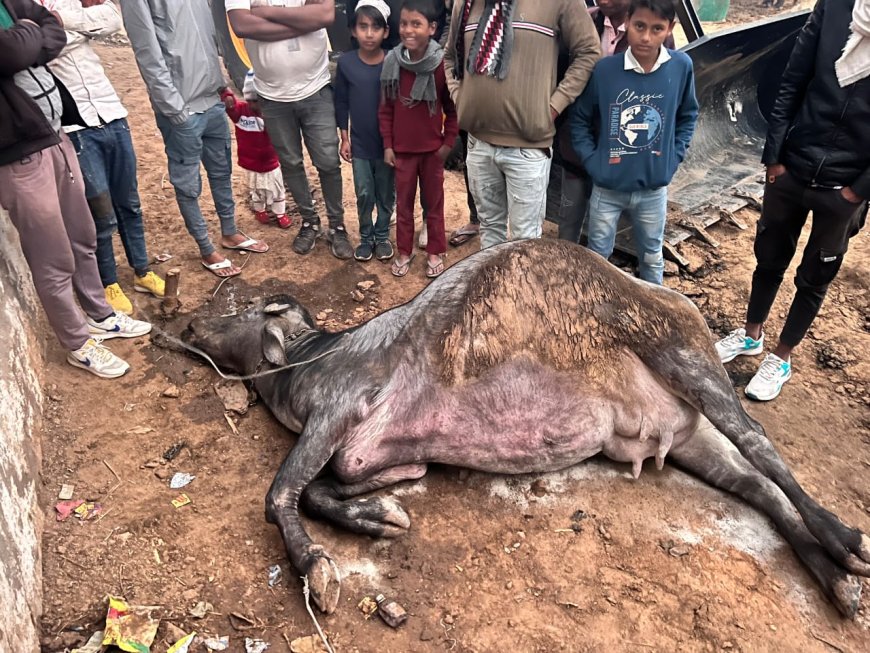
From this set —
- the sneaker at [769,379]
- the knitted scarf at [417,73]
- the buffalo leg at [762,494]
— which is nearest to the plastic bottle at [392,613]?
the buffalo leg at [762,494]

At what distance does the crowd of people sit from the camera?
3.15 meters

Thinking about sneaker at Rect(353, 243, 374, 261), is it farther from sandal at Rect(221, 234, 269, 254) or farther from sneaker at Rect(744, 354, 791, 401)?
sneaker at Rect(744, 354, 791, 401)

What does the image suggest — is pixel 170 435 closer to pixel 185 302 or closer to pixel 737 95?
pixel 185 302

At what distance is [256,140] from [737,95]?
5070mm

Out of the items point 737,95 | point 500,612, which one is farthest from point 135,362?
point 737,95

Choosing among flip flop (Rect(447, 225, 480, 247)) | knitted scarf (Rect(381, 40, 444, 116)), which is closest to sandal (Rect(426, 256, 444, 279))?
flip flop (Rect(447, 225, 480, 247))

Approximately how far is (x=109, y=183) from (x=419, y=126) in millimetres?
2080

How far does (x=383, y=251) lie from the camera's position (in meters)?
5.30

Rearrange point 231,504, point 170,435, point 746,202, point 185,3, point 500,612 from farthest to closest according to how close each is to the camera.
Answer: point 746,202 < point 185,3 < point 170,435 < point 231,504 < point 500,612

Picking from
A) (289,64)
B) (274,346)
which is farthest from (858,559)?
(289,64)

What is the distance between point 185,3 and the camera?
4117 millimetres

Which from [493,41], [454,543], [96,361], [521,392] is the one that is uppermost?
[493,41]

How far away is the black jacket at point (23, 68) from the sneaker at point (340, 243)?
2.37m

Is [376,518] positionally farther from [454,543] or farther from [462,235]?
[462,235]
